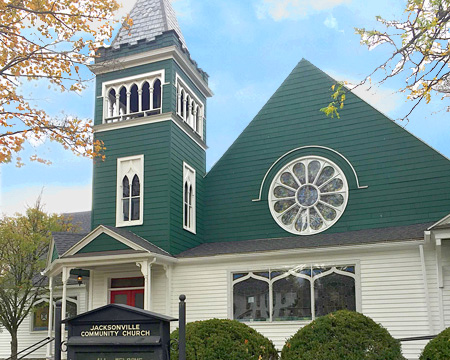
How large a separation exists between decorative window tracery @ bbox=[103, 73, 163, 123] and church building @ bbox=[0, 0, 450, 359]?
61mm

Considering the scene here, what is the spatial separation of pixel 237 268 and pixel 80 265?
478 centimetres

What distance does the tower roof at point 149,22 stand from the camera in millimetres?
19547

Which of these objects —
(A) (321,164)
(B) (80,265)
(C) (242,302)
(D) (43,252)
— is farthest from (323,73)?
(D) (43,252)

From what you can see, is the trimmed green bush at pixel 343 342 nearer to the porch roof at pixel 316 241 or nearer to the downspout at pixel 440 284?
the downspout at pixel 440 284

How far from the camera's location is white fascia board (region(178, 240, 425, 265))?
1432cm

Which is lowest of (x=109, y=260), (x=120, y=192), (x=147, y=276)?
(x=147, y=276)

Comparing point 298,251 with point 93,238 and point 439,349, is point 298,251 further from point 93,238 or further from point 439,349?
point 439,349

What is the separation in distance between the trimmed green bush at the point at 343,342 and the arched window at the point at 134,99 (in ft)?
42.9

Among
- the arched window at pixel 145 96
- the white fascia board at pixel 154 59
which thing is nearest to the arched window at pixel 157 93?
the arched window at pixel 145 96

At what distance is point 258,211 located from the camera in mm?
18203

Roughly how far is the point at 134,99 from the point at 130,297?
7.24 metres

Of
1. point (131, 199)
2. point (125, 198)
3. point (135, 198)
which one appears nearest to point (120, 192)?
point (125, 198)

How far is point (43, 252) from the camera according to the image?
69.7 ft

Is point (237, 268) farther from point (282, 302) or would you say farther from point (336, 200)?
point (336, 200)
